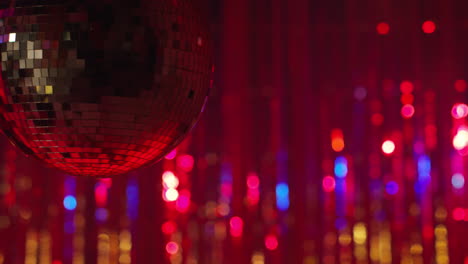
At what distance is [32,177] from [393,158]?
1349 millimetres

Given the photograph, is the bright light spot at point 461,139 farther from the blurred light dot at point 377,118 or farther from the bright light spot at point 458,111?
the blurred light dot at point 377,118

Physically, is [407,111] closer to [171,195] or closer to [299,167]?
[299,167]

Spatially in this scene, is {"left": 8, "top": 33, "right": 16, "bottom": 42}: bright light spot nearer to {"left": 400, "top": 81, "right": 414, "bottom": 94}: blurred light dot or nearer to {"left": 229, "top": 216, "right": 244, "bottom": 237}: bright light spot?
{"left": 229, "top": 216, "right": 244, "bottom": 237}: bright light spot

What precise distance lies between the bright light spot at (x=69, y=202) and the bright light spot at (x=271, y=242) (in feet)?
2.36

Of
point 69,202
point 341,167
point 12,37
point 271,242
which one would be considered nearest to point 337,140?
point 341,167

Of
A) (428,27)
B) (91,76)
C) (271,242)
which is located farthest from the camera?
(428,27)

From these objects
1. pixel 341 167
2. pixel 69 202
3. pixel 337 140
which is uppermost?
pixel 337 140

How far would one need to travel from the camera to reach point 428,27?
2.86m

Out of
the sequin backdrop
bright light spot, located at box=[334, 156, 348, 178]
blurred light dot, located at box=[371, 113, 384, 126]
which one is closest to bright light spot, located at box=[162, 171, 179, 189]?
the sequin backdrop

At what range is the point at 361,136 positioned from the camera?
2.81m

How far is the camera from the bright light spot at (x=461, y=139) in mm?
2826

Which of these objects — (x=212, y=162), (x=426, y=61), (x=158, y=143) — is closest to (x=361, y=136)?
(x=426, y=61)

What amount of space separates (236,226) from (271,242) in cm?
14

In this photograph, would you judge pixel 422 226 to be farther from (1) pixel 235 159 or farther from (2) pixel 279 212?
(1) pixel 235 159
